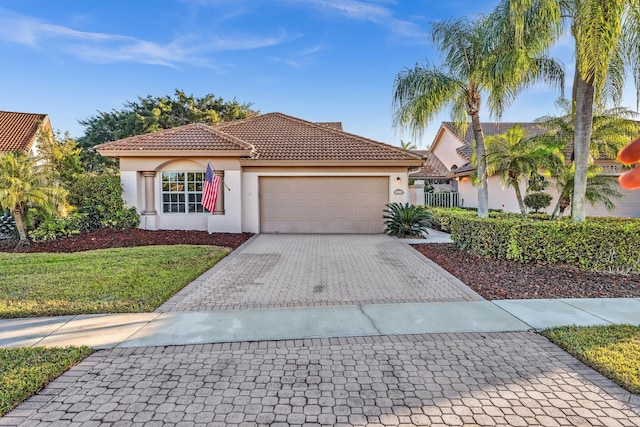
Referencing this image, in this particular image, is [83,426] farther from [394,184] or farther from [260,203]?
[394,184]

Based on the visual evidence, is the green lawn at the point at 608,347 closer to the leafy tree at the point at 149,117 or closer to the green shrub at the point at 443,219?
the green shrub at the point at 443,219

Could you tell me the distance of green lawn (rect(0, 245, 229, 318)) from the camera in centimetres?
541

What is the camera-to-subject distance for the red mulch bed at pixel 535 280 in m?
6.11

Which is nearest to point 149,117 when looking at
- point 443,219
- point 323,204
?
point 323,204

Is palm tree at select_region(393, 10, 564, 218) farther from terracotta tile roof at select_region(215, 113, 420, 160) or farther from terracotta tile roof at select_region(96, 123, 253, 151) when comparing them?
terracotta tile roof at select_region(96, 123, 253, 151)

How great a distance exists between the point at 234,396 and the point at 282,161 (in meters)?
11.5

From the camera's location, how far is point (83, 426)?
8.93 feet

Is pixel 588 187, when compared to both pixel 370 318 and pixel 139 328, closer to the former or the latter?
pixel 370 318

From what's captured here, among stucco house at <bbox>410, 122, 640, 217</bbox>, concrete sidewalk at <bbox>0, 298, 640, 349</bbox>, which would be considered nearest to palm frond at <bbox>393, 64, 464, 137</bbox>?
stucco house at <bbox>410, 122, 640, 217</bbox>

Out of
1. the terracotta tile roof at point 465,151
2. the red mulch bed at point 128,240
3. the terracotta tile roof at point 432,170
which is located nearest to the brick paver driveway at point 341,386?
the red mulch bed at point 128,240

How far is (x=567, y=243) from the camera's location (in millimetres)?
7594

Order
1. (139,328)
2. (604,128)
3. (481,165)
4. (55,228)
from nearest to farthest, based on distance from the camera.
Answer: (139,328) < (604,128) < (481,165) < (55,228)

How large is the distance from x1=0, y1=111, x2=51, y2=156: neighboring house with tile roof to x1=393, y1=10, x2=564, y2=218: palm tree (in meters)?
24.0

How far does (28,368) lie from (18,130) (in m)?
29.1
